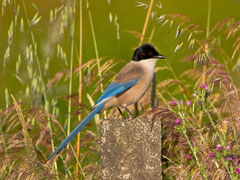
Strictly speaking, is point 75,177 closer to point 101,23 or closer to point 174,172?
point 174,172

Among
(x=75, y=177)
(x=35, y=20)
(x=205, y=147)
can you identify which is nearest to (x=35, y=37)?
(x=35, y=20)

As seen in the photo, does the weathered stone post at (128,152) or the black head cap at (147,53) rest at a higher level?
the black head cap at (147,53)

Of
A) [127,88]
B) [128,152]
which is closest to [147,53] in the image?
[127,88]

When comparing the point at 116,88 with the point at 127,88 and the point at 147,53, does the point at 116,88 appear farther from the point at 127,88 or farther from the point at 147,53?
the point at 147,53

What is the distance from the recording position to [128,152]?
260cm

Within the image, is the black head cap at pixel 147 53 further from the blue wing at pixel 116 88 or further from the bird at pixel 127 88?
the blue wing at pixel 116 88

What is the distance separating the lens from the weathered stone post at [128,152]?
2.60 metres

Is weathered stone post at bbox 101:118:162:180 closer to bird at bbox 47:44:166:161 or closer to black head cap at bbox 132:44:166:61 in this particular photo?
bird at bbox 47:44:166:161

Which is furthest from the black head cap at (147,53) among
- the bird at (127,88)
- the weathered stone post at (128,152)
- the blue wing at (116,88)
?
the weathered stone post at (128,152)

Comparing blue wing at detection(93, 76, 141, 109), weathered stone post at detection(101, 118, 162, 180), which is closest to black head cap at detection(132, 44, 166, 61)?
blue wing at detection(93, 76, 141, 109)

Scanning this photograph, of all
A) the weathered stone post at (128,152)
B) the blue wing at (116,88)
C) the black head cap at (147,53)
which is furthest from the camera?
the black head cap at (147,53)

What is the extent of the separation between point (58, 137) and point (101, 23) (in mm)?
3156

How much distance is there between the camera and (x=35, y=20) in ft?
13.0

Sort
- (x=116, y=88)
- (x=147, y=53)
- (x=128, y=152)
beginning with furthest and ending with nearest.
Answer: (x=147, y=53)
(x=116, y=88)
(x=128, y=152)
